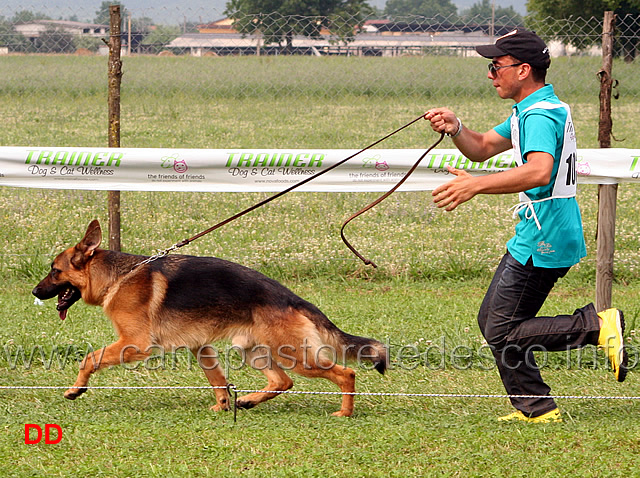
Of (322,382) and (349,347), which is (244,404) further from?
(322,382)

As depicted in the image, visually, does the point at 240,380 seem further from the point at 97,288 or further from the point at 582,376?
the point at 582,376

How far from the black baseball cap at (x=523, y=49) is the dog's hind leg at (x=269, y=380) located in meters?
2.08

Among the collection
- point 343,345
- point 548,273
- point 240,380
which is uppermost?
point 548,273

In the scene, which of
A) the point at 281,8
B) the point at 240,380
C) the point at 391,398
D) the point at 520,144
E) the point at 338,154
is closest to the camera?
the point at 520,144

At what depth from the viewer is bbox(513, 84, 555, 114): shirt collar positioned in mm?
3902

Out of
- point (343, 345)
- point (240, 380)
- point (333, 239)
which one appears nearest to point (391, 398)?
point (343, 345)

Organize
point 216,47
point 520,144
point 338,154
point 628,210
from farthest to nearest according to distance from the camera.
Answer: point 216,47 → point 628,210 → point 338,154 → point 520,144

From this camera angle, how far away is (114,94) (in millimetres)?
6629

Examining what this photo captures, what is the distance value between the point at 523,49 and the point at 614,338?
152 cm

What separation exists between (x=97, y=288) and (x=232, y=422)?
1092 millimetres

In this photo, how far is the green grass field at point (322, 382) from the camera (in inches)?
146

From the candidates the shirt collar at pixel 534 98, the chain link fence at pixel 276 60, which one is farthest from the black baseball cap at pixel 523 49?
the chain link fence at pixel 276 60

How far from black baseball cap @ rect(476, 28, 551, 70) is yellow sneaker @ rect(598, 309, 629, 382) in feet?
4.35

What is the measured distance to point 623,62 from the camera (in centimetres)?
1458
